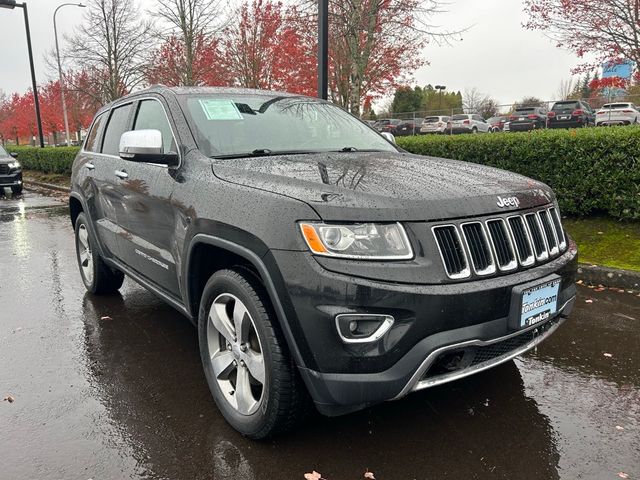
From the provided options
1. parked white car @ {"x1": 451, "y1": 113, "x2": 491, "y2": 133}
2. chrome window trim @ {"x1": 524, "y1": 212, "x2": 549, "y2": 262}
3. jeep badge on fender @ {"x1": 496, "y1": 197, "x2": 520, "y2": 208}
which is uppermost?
parked white car @ {"x1": 451, "y1": 113, "x2": 491, "y2": 133}

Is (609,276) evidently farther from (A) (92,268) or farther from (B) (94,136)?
(B) (94,136)

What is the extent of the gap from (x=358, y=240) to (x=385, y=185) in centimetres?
40

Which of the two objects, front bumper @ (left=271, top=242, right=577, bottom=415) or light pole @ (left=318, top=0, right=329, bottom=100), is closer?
front bumper @ (left=271, top=242, right=577, bottom=415)

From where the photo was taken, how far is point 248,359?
267cm

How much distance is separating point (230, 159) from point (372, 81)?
14417mm

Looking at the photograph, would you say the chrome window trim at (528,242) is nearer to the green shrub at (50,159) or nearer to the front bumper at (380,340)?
the front bumper at (380,340)

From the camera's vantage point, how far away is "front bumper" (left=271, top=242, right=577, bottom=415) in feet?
7.06

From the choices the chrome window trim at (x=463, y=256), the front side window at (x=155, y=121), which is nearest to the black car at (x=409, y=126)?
the front side window at (x=155, y=121)

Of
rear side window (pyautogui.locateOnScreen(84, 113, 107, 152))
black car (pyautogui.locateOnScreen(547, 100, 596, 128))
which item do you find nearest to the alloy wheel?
rear side window (pyautogui.locateOnScreen(84, 113, 107, 152))

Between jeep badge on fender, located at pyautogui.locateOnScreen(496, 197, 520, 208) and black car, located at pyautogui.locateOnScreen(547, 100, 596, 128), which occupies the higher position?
black car, located at pyautogui.locateOnScreen(547, 100, 596, 128)

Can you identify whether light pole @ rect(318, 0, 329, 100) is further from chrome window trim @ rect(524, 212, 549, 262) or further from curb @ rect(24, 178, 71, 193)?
curb @ rect(24, 178, 71, 193)

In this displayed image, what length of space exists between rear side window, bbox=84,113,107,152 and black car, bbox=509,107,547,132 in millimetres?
24738

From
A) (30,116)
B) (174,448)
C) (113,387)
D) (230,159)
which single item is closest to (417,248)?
(230,159)

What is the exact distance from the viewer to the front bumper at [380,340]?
7.06 feet
